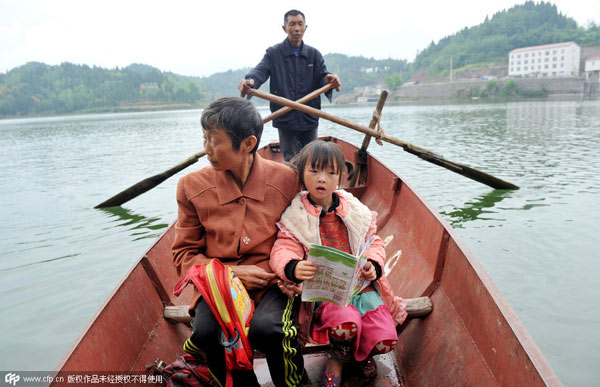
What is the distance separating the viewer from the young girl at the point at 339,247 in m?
1.79

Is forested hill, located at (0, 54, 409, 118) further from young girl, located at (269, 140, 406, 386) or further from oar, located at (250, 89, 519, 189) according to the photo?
young girl, located at (269, 140, 406, 386)

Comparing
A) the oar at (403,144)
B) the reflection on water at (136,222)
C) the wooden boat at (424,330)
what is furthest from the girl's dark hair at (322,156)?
the reflection on water at (136,222)

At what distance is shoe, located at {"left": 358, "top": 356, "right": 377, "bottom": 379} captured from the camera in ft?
6.51

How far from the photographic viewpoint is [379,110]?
16.8ft

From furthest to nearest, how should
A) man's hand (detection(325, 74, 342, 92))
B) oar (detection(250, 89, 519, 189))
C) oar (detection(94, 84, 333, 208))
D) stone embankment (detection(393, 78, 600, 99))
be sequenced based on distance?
stone embankment (detection(393, 78, 600, 99)) → oar (detection(94, 84, 333, 208)) → man's hand (detection(325, 74, 342, 92)) → oar (detection(250, 89, 519, 189))

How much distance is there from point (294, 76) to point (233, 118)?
126 inches

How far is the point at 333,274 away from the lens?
1.56m

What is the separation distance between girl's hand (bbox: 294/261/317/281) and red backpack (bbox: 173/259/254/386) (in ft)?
0.88

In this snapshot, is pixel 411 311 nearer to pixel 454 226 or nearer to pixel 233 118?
pixel 233 118

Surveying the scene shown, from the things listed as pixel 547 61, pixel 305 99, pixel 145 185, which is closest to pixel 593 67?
pixel 547 61

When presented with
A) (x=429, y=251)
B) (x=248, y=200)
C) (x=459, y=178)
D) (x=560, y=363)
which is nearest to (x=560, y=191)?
(x=459, y=178)

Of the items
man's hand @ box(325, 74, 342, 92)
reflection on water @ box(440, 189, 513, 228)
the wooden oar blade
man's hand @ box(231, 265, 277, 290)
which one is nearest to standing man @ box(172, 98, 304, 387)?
man's hand @ box(231, 265, 277, 290)

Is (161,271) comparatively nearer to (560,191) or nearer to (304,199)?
(304,199)

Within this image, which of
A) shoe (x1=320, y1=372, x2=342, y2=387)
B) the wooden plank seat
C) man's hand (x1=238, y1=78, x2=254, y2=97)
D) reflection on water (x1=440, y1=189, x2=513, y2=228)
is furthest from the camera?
reflection on water (x1=440, y1=189, x2=513, y2=228)
